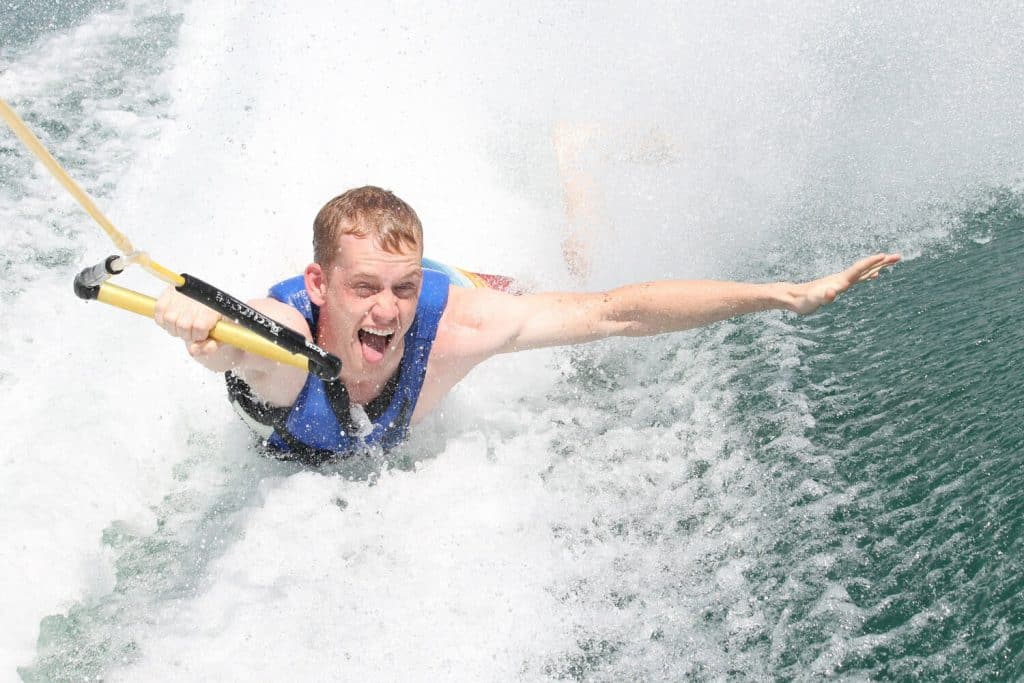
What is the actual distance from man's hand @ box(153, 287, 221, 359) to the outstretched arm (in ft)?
3.80

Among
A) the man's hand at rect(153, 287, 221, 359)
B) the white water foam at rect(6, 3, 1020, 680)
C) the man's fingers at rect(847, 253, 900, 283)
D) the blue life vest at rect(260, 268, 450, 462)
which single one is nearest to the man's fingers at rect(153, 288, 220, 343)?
the man's hand at rect(153, 287, 221, 359)

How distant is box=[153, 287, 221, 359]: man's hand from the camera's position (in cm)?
278

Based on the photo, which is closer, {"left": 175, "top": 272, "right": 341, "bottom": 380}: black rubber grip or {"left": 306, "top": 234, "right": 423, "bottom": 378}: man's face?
{"left": 175, "top": 272, "right": 341, "bottom": 380}: black rubber grip

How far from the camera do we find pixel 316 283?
139 inches

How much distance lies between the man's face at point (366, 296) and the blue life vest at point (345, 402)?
5.0 inches

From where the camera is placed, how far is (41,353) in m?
4.90

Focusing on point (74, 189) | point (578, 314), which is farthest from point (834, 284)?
point (74, 189)

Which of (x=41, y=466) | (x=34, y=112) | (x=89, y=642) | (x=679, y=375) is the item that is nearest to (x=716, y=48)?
(x=679, y=375)

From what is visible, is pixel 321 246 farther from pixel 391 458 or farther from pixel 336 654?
pixel 336 654

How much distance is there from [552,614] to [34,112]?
561 cm

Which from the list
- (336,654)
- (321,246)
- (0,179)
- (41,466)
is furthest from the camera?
(0,179)

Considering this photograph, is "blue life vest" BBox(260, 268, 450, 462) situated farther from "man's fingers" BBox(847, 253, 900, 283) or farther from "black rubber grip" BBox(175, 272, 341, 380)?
"man's fingers" BBox(847, 253, 900, 283)

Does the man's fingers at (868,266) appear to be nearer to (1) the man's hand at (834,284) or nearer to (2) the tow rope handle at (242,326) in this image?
(1) the man's hand at (834,284)

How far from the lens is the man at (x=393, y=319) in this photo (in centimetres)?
338
